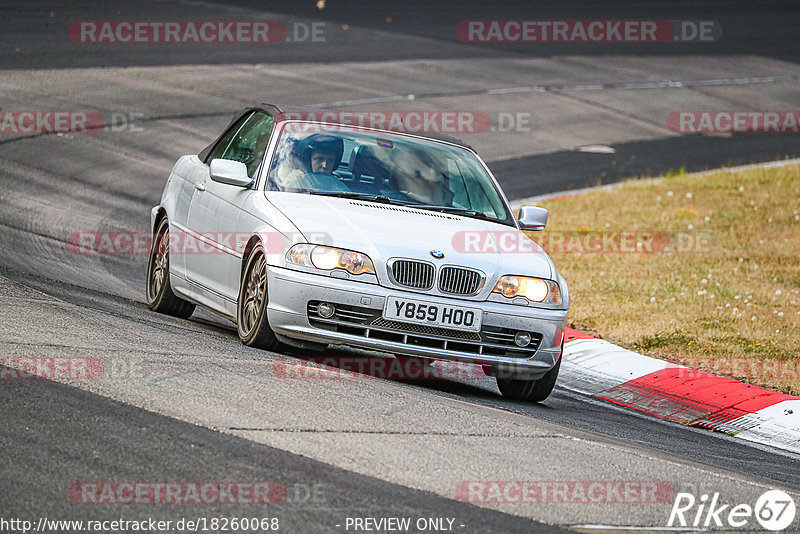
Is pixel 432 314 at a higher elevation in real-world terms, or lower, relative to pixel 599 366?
higher

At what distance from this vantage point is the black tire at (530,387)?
26.4 ft

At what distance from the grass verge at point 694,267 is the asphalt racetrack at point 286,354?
5.08ft

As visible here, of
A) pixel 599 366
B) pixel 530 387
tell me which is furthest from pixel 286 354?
pixel 599 366

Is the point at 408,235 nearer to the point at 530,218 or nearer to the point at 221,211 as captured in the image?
the point at 530,218

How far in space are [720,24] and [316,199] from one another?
3163 centimetres

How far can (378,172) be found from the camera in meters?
8.38

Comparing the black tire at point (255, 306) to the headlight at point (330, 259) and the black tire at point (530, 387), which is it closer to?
the headlight at point (330, 259)

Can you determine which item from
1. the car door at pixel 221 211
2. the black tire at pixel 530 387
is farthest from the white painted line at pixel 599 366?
the car door at pixel 221 211

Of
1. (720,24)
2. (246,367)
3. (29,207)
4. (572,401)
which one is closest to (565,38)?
(720,24)

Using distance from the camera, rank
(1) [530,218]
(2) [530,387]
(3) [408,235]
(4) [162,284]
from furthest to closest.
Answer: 1. (4) [162,284]
2. (1) [530,218]
3. (2) [530,387]
4. (3) [408,235]

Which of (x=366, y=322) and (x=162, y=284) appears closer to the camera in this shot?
(x=366, y=322)

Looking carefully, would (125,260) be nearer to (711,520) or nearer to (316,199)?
(316,199)

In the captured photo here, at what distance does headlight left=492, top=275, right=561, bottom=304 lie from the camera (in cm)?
754

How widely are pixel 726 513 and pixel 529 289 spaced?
2.51 m
